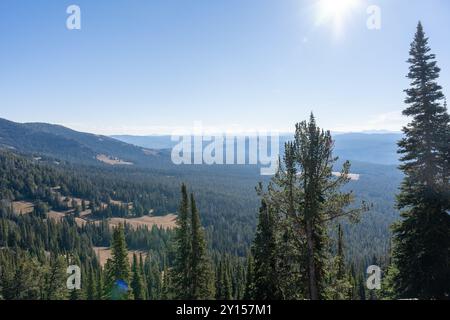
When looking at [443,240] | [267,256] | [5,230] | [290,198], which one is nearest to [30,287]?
[267,256]

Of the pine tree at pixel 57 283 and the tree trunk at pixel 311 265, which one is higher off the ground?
the tree trunk at pixel 311 265

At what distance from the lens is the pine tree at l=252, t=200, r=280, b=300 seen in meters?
24.8

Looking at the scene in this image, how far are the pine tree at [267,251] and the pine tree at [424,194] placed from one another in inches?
344

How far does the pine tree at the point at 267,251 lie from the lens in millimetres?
24797

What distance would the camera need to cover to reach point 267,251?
25.0 metres

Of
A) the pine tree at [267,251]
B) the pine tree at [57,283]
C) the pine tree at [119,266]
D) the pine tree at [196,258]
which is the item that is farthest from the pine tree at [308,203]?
the pine tree at [57,283]

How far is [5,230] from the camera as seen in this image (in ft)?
503

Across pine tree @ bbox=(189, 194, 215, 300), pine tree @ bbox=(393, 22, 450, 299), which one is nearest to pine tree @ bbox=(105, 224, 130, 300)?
pine tree @ bbox=(189, 194, 215, 300)

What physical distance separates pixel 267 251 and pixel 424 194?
1116cm

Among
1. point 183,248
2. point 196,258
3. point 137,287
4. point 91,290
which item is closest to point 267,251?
point 196,258

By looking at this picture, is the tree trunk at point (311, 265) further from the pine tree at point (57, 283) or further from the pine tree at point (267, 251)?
the pine tree at point (57, 283)

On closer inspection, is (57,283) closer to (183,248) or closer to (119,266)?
(119,266)

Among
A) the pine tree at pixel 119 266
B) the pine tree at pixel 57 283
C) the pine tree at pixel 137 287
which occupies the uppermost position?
the pine tree at pixel 119 266
